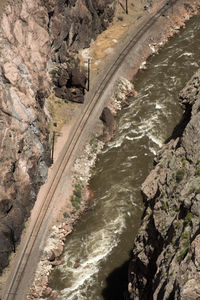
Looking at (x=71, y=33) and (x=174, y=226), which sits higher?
(x=174, y=226)

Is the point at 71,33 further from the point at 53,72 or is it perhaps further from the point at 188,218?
the point at 188,218

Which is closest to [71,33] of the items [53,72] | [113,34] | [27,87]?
[53,72]

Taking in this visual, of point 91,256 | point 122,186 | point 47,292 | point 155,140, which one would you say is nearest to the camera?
point 47,292

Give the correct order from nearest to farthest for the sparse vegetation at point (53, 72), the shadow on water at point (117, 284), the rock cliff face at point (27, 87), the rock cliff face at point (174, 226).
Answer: the rock cliff face at point (174, 226)
the shadow on water at point (117, 284)
the rock cliff face at point (27, 87)
the sparse vegetation at point (53, 72)

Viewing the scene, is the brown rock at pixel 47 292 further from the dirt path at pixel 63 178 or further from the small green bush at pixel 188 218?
the small green bush at pixel 188 218

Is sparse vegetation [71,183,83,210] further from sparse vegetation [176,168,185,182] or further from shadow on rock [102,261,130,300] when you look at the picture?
sparse vegetation [176,168,185,182]

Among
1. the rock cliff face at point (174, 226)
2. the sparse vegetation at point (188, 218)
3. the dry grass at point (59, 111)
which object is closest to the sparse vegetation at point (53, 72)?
the dry grass at point (59, 111)
